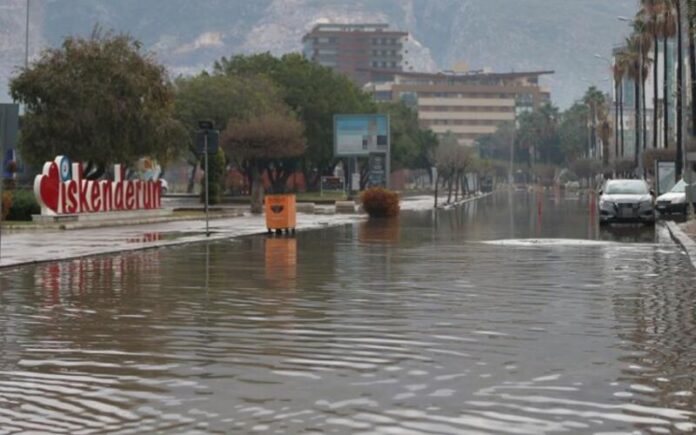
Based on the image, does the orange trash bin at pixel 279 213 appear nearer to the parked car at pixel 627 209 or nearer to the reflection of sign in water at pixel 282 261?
the reflection of sign in water at pixel 282 261

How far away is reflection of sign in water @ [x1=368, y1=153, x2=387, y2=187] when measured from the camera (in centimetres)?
8461

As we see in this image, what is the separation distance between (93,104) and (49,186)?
1308cm

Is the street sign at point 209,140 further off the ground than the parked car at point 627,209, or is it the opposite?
the street sign at point 209,140

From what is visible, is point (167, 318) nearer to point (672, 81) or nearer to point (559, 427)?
point (559, 427)

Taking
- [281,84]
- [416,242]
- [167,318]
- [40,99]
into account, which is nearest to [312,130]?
[281,84]

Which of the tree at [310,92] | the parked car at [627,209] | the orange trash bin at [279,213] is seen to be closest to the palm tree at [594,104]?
the tree at [310,92]

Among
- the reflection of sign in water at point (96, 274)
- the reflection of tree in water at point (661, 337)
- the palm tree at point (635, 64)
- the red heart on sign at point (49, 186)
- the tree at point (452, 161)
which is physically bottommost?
the reflection of tree in water at point (661, 337)

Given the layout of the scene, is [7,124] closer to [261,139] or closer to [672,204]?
[672,204]

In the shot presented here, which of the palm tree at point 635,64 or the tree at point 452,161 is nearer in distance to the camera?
the palm tree at point 635,64

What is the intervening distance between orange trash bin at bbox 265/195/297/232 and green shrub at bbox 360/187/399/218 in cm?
1683

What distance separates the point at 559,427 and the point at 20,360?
17.5 ft

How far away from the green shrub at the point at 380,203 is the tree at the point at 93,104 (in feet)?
Answer: 32.6

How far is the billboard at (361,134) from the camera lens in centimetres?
8706

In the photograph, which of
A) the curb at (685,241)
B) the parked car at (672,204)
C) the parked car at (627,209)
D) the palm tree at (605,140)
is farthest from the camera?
the palm tree at (605,140)
